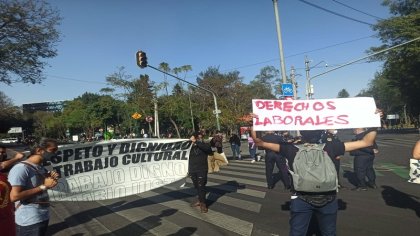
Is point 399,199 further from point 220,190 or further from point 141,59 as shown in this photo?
point 141,59

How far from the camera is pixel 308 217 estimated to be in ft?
14.8

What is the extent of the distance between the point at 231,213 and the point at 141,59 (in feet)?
49.7

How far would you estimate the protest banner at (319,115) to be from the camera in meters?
5.58

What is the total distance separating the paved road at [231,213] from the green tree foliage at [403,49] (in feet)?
99.8

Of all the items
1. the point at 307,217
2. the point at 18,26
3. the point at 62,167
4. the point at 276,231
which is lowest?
the point at 276,231

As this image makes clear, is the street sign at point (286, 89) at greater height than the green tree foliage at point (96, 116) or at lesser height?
lesser

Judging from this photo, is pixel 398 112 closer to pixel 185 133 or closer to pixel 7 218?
pixel 185 133

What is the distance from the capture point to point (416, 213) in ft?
25.7

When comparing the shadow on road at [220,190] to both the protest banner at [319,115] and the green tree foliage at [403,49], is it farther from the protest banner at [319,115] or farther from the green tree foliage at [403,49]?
the green tree foliage at [403,49]

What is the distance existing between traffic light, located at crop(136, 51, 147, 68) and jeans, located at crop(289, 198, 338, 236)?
1877cm

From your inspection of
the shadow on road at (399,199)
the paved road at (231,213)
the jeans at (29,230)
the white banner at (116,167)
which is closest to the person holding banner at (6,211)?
the jeans at (29,230)

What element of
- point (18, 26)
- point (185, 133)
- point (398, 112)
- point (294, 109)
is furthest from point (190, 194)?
point (398, 112)

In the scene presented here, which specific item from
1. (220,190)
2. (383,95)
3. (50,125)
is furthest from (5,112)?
(220,190)

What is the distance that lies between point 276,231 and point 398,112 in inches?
3787
